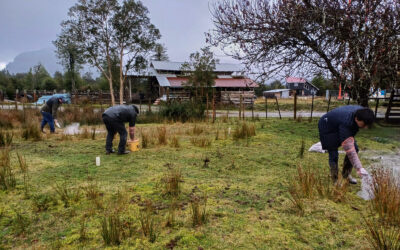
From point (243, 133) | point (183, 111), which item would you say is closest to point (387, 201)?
point (243, 133)

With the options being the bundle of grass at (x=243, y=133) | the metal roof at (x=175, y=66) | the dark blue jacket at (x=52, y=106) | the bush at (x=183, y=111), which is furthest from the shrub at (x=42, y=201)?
the metal roof at (x=175, y=66)

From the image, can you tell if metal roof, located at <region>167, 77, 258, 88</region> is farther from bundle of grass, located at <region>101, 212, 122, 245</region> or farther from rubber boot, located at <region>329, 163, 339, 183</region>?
bundle of grass, located at <region>101, 212, 122, 245</region>

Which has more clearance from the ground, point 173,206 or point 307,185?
point 307,185

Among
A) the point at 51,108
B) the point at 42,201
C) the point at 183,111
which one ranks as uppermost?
the point at 51,108

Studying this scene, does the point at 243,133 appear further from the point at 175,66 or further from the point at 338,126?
the point at 175,66

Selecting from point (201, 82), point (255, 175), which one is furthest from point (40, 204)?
point (201, 82)

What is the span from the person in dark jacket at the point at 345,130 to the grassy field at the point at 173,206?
32cm

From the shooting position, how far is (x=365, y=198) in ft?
10.8

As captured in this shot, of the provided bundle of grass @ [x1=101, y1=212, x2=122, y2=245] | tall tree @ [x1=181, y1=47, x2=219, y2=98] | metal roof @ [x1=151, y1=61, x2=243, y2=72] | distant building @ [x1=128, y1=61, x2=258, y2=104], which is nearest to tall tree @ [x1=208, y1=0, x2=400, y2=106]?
bundle of grass @ [x1=101, y1=212, x2=122, y2=245]

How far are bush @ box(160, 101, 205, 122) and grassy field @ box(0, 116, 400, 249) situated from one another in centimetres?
644

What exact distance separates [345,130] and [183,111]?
9269 mm

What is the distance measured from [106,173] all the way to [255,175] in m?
2.31

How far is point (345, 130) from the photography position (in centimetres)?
329

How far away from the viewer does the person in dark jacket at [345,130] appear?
3.03 metres
